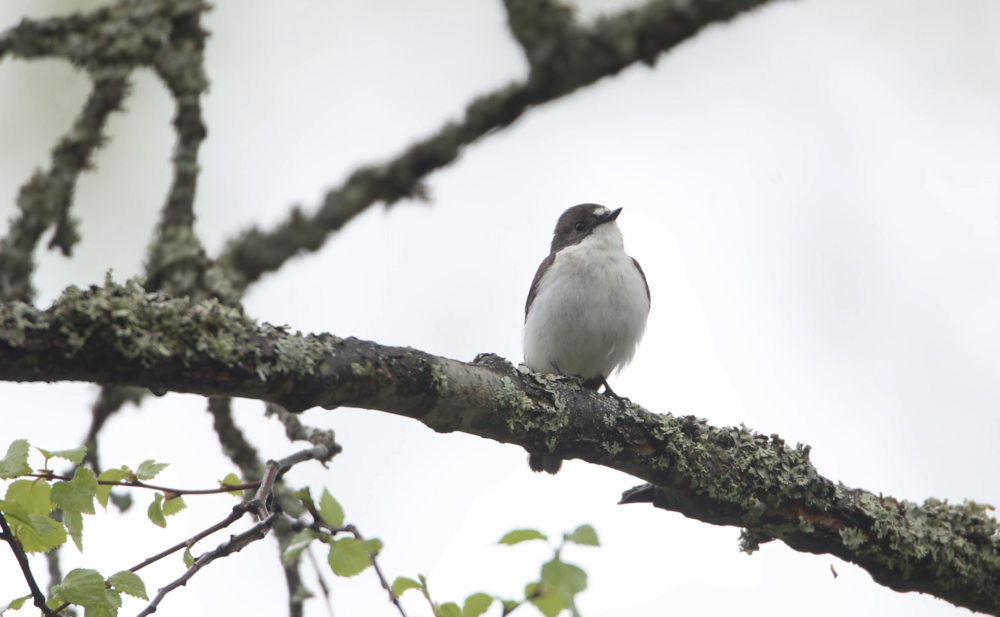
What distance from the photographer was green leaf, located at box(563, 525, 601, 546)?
2.38 m

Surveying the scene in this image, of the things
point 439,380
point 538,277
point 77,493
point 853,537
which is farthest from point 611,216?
point 77,493

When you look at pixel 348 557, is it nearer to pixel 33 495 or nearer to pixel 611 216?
pixel 33 495

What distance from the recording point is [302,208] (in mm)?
6301

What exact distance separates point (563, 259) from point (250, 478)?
3.26m

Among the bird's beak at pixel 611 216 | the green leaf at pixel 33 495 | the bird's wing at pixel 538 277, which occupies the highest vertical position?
the bird's beak at pixel 611 216

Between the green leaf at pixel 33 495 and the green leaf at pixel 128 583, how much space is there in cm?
31

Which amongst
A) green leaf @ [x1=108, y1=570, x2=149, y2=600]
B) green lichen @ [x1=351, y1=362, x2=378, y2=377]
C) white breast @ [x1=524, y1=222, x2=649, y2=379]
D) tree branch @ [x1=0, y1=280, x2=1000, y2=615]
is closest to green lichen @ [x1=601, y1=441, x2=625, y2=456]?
tree branch @ [x1=0, y1=280, x2=1000, y2=615]

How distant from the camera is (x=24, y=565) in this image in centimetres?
221

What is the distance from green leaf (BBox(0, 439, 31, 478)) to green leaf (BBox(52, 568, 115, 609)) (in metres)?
0.32

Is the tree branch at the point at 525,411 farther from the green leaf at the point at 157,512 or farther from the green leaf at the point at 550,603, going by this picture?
the green leaf at the point at 550,603

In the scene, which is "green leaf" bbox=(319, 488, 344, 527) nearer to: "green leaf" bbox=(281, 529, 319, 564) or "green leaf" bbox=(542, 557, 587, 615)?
"green leaf" bbox=(281, 529, 319, 564)

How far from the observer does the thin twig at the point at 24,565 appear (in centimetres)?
219

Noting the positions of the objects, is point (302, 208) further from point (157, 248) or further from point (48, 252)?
point (48, 252)

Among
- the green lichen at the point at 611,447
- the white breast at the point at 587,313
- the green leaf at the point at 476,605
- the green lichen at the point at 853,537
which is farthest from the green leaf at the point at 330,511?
the white breast at the point at 587,313
